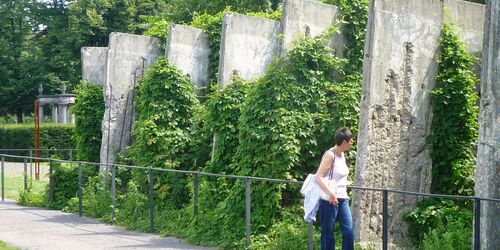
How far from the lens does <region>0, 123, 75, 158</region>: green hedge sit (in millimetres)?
44094

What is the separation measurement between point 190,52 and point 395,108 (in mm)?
7274

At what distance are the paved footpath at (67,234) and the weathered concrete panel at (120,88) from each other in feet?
7.86

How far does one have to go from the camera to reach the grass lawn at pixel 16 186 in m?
22.2

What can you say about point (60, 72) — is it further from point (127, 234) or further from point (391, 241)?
point (391, 241)

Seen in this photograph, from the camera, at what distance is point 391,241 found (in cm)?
1213

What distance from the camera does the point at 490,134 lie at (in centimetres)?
1023

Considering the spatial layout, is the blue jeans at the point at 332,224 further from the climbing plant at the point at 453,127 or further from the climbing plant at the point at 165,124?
the climbing plant at the point at 165,124

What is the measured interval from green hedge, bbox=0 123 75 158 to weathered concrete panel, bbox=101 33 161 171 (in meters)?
22.6

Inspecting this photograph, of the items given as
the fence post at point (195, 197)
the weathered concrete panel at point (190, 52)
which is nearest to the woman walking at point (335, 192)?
the fence post at point (195, 197)

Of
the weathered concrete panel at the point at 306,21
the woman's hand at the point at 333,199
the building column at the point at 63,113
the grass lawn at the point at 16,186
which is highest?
the weathered concrete panel at the point at 306,21

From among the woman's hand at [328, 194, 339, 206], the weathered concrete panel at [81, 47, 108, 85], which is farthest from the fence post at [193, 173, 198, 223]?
the weathered concrete panel at [81, 47, 108, 85]

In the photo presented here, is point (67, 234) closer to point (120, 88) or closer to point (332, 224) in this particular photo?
point (120, 88)

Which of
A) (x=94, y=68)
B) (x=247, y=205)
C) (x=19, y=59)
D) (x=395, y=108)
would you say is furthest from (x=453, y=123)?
(x=19, y=59)

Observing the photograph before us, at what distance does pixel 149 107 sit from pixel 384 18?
7284 millimetres
